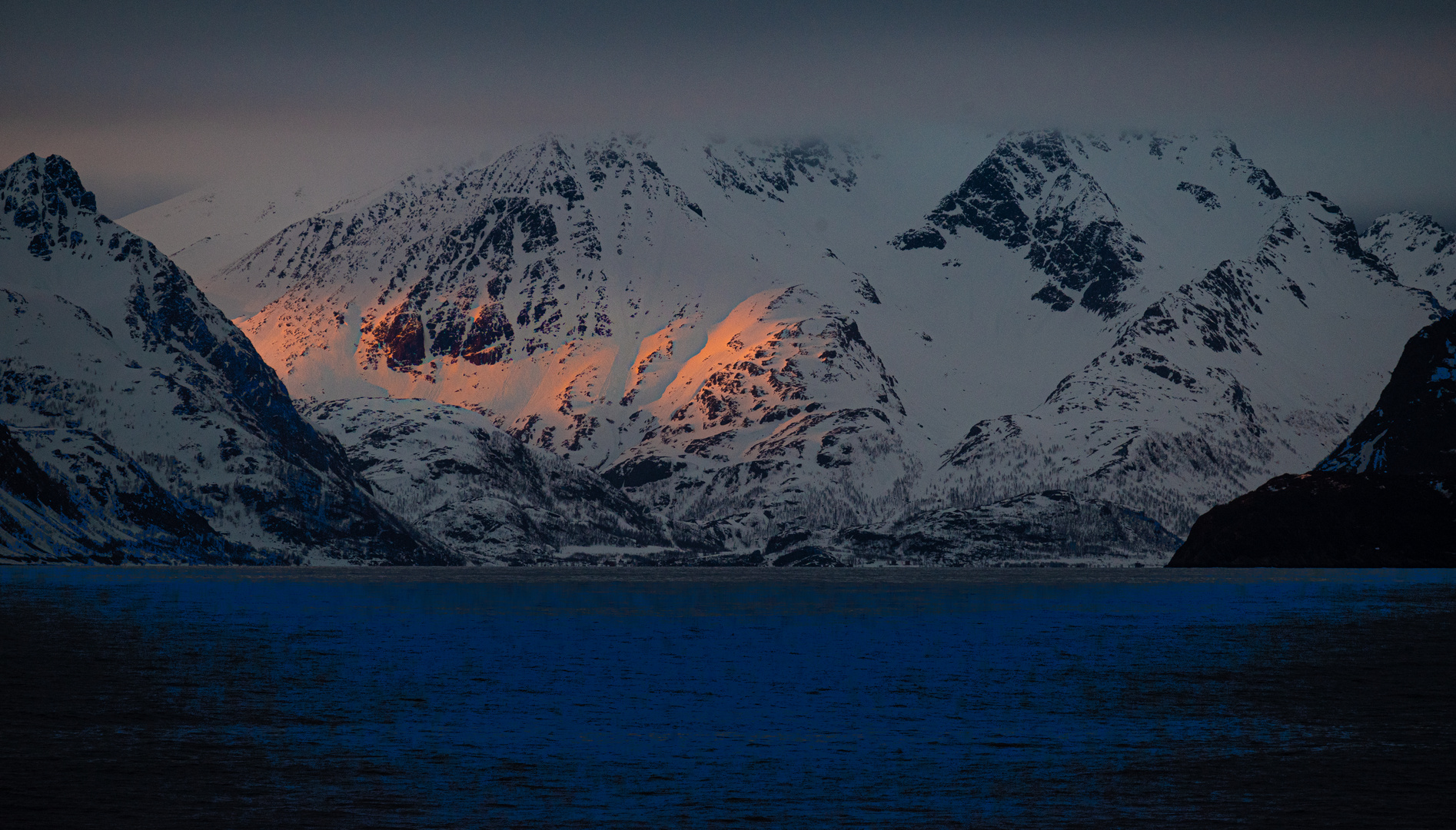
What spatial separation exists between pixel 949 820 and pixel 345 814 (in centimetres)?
2319

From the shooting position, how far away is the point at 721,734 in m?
91.3

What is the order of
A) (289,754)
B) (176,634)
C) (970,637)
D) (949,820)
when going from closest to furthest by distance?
(949,820) < (289,754) < (176,634) < (970,637)

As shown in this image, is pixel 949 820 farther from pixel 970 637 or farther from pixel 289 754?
pixel 970 637

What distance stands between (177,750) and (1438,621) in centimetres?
14811

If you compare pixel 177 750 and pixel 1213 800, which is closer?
pixel 1213 800

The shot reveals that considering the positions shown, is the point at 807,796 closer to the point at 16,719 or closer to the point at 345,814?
the point at 345,814

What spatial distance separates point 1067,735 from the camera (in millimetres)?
90188

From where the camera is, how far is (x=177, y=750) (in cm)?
8138

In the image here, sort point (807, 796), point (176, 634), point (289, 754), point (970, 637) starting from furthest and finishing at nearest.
A: point (970, 637)
point (176, 634)
point (289, 754)
point (807, 796)

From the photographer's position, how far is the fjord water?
67.3m

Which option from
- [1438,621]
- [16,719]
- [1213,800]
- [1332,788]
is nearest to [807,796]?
[1213,800]

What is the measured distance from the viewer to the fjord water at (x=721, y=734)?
2650 inches

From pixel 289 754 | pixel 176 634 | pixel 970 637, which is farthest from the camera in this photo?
pixel 970 637

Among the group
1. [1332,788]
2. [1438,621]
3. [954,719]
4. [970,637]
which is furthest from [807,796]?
[1438,621]
